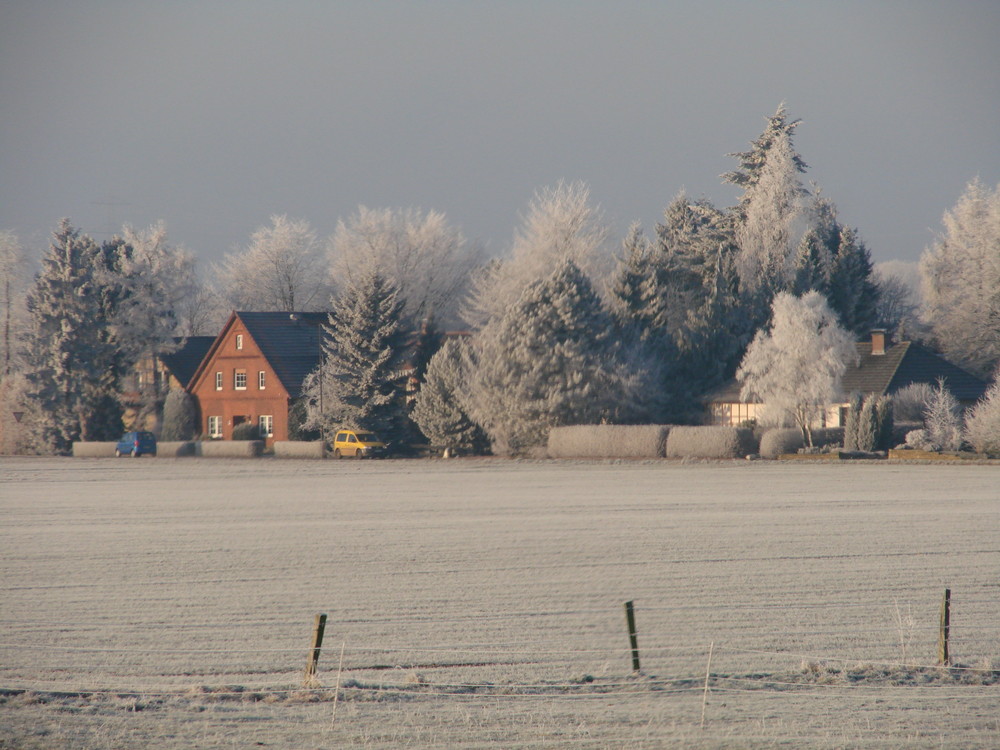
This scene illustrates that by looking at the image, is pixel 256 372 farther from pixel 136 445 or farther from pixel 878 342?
pixel 878 342

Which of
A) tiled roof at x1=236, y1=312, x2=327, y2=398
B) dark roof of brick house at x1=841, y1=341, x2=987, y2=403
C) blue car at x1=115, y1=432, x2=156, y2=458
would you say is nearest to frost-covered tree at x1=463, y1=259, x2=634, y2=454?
dark roof of brick house at x1=841, y1=341, x2=987, y2=403

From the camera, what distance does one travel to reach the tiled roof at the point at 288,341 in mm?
74125

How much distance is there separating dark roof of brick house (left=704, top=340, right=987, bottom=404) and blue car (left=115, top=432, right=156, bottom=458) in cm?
3323

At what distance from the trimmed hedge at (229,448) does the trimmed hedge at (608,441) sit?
731 inches

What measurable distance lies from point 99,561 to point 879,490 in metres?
24.8

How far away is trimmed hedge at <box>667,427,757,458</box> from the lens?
5616cm

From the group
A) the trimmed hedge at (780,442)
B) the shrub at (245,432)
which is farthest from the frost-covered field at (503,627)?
the shrub at (245,432)

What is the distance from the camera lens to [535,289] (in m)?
61.9

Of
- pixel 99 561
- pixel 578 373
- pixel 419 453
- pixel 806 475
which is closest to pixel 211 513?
pixel 99 561

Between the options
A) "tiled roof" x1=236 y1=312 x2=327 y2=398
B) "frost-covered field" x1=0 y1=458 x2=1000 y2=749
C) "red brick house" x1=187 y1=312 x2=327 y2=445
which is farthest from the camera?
"tiled roof" x1=236 y1=312 x2=327 y2=398

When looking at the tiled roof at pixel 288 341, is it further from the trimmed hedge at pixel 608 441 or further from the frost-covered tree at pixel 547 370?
the trimmed hedge at pixel 608 441

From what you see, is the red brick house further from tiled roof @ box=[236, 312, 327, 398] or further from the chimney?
the chimney

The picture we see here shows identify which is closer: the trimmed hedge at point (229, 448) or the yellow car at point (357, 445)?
the yellow car at point (357, 445)

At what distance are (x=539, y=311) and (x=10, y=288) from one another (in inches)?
1673
